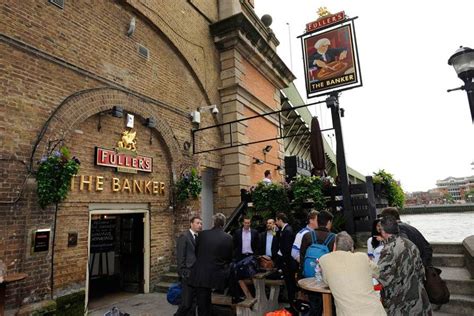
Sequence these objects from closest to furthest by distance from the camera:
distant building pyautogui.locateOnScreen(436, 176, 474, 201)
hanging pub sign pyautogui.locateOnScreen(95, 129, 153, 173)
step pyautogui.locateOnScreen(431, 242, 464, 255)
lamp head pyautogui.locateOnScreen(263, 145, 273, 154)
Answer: step pyautogui.locateOnScreen(431, 242, 464, 255) < hanging pub sign pyautogui.locateOnScreen(95, 129, 153, 173) < lamp head pyautogui.locateOnScreen(263, 145, 273, 154) < distant building pyautogui.locateOnScreen(436, 176, 474, 201)

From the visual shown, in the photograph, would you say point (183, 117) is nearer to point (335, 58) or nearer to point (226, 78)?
point (226, 78)

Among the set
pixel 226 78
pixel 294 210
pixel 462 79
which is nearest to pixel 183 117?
pixel 226 78

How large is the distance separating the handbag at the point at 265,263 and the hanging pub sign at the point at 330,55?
17.0 feet

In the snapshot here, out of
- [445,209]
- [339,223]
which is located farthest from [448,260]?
[445,209]

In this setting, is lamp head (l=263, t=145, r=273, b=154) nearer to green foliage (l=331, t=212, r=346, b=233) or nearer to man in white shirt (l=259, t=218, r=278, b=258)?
green foliage (l=331, t=212, r=346, b=233)

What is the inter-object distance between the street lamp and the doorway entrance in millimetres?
7435

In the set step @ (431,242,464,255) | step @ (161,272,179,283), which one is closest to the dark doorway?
step @ (161,272,179,283)

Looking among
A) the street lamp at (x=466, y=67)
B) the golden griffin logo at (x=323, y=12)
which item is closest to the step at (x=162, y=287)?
the street lamp at (x=466, y=67)

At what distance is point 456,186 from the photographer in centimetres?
14062

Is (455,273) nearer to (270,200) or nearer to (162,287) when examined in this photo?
(270,200)

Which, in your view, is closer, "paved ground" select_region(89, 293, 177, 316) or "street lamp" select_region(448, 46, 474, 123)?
"street lamp" select_region(448, 46, 474, 123)

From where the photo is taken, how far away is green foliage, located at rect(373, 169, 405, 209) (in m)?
9.05

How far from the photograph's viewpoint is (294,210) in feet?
28.3

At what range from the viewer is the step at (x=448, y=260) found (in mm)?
5820
